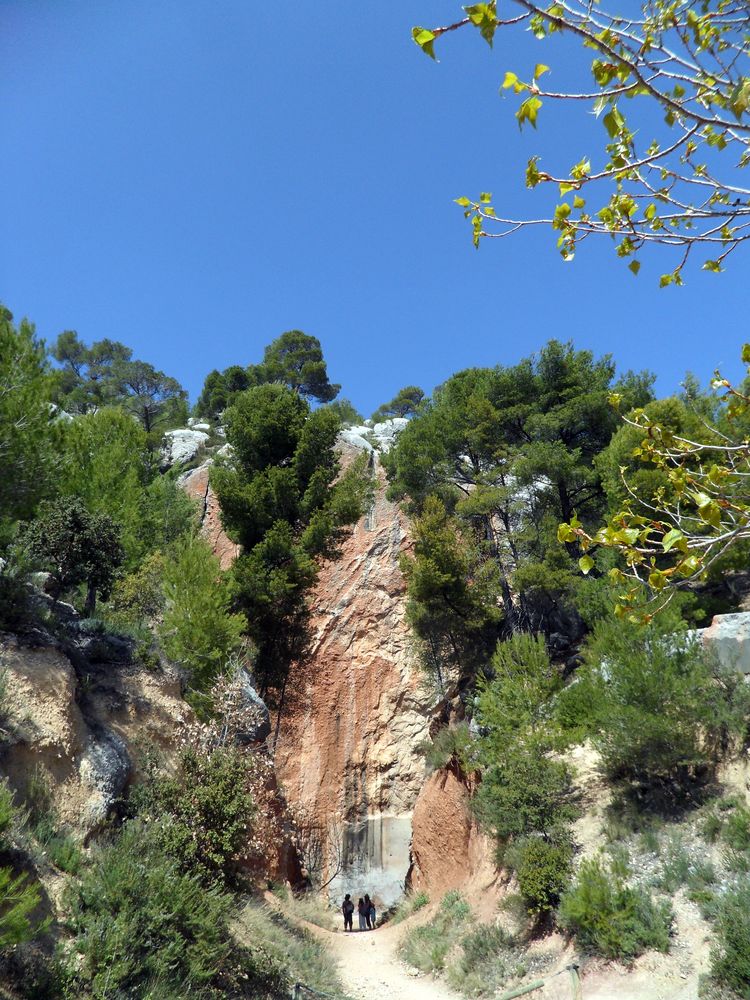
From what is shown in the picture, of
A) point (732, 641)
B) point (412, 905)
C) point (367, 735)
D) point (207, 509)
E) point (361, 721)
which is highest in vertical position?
point (207, 509)

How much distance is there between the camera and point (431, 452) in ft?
69.6

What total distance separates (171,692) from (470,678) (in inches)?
415

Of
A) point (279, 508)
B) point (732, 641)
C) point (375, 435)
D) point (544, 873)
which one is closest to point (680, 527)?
point (544, 873)

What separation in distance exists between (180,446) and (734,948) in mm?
30661

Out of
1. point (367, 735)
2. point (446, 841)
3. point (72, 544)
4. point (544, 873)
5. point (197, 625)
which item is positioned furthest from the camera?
point (367, 735)

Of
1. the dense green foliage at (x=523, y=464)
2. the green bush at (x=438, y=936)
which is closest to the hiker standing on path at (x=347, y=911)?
the green bush at (x=438, y=936)

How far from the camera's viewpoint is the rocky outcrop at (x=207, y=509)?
27922mm

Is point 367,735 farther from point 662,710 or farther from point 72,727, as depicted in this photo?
point 72,727

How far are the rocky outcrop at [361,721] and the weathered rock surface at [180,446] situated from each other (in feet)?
35.2

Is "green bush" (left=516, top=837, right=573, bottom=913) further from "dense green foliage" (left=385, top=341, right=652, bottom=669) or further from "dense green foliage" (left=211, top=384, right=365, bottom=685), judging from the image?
"dense green foliage" (left=211, top=384, right=365, bottom=685)

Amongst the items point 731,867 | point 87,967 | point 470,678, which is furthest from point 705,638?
point 87,967

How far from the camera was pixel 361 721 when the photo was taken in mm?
23953

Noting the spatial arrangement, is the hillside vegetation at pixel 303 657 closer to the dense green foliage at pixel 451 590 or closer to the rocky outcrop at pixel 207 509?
the dense green foliage at pixel 451 590

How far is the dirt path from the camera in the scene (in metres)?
10.5
